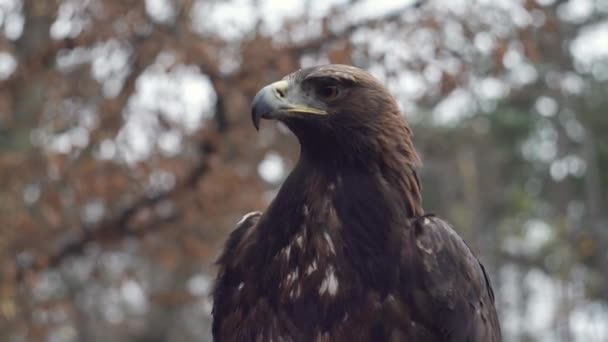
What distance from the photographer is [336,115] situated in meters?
4.02

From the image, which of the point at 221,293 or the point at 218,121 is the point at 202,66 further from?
the point at 221,293

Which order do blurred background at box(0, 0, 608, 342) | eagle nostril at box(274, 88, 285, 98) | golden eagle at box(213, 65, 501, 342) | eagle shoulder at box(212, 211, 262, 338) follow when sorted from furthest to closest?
1. blurred background at box(0, 0, 608, 342)
2. eagle shoulder at box(212, 211, 262, 338)
3. eagle nostril at box(274, 88, 285, 98)
4. golden eagle at box(213, 65, 501, 342)

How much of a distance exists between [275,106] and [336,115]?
0.30 metres

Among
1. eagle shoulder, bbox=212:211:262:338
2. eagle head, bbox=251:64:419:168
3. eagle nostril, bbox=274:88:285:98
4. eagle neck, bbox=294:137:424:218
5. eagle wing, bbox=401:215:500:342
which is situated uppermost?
eagle nostril, bbox=274:88:285:98

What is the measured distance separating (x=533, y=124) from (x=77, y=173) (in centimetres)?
1920

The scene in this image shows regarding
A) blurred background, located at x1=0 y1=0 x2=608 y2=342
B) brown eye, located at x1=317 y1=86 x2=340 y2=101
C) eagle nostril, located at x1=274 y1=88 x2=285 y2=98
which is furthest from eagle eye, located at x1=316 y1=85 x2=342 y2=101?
blurred background, located at x1=0 y1=0 x2=608 y2=342

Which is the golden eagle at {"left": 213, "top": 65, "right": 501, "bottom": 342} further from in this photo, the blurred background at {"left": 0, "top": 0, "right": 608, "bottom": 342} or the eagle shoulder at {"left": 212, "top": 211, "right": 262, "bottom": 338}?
the blurred background at {"left": 0, "top": 0, "right": 608, "bottom": 342}

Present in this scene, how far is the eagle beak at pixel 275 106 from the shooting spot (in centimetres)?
387

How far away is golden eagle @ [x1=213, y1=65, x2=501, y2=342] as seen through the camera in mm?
3826

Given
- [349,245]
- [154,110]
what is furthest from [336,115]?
[154,110]

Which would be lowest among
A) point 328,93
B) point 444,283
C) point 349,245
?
point 444,283

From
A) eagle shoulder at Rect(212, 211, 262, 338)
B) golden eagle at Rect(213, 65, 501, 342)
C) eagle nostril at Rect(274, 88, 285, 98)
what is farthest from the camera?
eagle shoulder at Rect(212, 211, 262, 338)

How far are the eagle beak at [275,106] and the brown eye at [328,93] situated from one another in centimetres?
8

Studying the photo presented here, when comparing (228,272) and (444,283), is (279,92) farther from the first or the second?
(444,283)
